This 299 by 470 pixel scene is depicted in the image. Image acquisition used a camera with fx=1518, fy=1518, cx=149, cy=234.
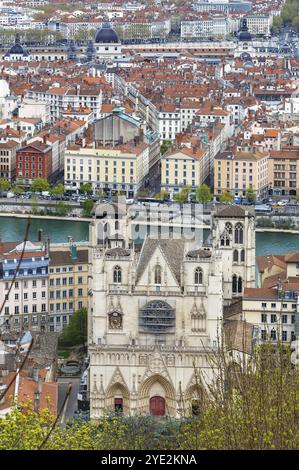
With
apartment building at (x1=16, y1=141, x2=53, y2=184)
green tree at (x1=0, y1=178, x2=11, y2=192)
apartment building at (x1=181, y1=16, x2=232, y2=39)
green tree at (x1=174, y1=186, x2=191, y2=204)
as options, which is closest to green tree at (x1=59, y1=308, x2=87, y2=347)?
green tree at (x1=174, y1=186, x2=191, y2=204)

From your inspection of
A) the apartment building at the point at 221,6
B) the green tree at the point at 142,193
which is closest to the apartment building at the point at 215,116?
the green tree at the point at 142,193

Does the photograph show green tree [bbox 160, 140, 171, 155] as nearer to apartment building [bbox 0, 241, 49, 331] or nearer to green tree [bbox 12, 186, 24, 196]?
green tree [bbox 12, 186, 24, 196]

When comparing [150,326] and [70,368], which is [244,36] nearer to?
[70,368]

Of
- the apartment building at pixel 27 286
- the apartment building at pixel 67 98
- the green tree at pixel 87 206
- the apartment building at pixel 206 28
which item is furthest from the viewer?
the apartment building at pixel 206 28

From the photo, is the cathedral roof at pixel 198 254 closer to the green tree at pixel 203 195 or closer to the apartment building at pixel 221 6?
the green tree at pixel 203 195

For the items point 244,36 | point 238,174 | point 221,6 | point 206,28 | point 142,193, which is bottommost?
point 142,193

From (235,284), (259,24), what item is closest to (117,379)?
(235,284)
